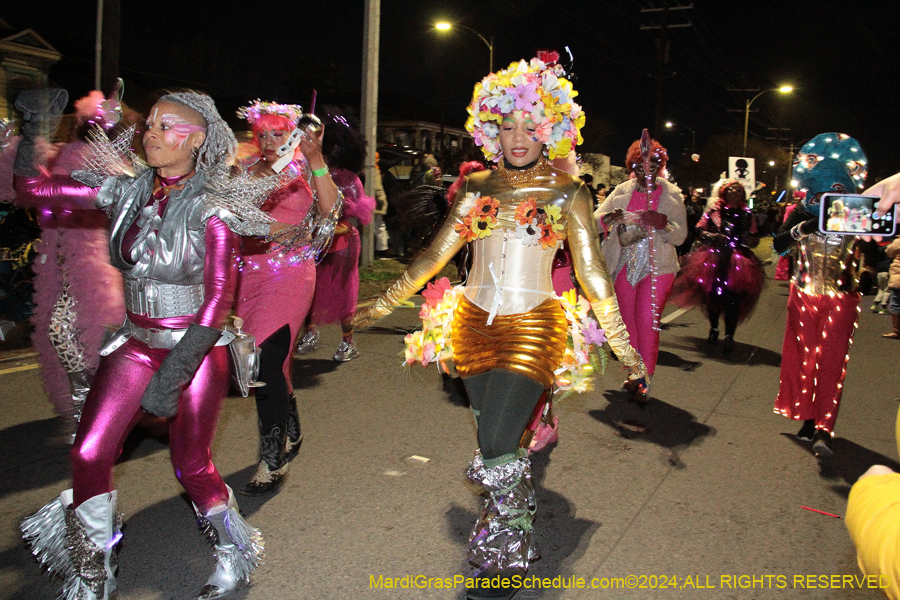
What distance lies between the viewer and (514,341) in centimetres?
320

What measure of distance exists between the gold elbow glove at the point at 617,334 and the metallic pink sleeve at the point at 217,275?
1.63 meters

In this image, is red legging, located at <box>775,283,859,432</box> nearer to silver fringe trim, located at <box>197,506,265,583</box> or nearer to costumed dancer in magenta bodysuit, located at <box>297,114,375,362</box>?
costumed dancer in magenta bodysuit, located at <box>297,114,375,362</box>

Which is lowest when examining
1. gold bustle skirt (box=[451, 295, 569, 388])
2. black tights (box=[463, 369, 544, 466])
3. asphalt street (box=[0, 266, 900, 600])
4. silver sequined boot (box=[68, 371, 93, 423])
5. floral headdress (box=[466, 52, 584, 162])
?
asphalt street (box=[0, 266, 900, 600])

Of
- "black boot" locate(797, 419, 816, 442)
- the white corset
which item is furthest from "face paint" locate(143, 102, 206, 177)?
"black boot" locate(797, 419, 816, 442)

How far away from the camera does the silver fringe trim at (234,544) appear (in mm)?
2926

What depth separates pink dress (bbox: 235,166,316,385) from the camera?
3844 millimetres

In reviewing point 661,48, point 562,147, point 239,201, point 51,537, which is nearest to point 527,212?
point 562,147

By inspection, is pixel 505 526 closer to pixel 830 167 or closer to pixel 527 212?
pixel 527 212

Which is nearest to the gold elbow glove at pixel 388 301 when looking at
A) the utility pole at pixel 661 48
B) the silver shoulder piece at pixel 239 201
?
the silver shoulder piece at pixel 239 201

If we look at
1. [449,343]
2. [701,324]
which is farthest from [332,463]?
[701,324]

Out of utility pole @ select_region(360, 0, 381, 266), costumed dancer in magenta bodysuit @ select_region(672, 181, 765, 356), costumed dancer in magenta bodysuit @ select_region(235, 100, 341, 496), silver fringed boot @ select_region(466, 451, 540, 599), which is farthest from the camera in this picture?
utility pole @ select_region(360, 0, 381, 266)

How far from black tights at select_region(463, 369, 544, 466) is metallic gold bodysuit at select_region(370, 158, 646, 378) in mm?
317

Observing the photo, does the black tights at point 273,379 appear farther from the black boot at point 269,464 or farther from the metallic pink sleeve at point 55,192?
the metallic pink sleeve at point 55,192

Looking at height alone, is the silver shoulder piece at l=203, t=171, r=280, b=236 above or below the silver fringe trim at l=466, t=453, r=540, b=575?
above
